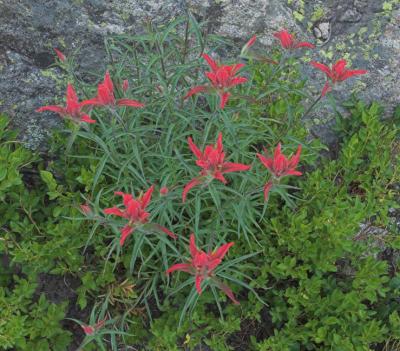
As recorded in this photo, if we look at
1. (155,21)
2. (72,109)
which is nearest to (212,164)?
(72,109)

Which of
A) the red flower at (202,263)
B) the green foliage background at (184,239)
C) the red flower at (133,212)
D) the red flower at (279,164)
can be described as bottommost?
the green foliage background at (184,239)

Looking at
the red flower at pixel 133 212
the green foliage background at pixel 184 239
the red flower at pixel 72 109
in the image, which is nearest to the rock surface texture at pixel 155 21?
the green foliage background at pixel 184 239

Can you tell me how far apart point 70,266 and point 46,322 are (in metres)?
0.25

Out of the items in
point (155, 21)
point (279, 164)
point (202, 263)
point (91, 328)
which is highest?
point (279, 164)

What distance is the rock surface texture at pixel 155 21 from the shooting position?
105 inches

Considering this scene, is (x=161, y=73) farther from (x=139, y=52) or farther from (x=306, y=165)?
(x=306, y=165)

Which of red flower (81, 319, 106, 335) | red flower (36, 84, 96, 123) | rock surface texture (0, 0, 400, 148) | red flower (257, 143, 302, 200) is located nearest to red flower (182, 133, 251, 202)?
red flower (257, 143, 302, 200)

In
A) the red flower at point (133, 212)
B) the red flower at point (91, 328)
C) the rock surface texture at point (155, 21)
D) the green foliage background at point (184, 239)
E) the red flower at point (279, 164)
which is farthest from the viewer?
the rock surface texture at point (155, 21)

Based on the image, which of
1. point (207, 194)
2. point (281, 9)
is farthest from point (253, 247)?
point (281, 9)

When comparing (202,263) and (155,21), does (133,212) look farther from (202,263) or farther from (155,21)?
(155,21)

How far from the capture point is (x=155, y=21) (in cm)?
283

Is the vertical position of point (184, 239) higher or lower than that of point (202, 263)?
lower

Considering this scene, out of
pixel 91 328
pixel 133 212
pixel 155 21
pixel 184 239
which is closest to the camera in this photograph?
pixel 133 212

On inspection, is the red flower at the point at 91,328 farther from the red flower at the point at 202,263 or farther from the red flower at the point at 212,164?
the red flower at the point at 212,164
